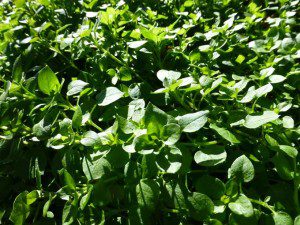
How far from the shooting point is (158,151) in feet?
2.70

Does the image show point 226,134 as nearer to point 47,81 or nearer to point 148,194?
point 148,194

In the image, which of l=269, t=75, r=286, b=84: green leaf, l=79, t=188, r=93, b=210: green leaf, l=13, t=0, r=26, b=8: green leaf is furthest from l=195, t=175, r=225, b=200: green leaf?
l=13, t=0, r=26, b=8: green leaf

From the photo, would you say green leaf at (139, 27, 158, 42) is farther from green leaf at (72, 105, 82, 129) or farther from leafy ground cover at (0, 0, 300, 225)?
green leaf at (72, 105, 82, 129)

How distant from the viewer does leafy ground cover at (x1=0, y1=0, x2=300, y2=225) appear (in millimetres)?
833

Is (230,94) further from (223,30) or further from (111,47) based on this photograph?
(111,47)

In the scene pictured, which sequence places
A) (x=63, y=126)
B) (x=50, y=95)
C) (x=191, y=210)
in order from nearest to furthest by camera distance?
(x=191, y=210)
(x=63, y=126)
(x=50, y=95)

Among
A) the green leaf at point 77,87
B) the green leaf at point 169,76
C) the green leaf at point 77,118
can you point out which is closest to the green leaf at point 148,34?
the green leaf at point 169,76

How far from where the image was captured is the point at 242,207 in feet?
2.57

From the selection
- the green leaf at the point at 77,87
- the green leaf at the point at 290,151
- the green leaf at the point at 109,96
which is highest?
the green leaf at the point at 77,87

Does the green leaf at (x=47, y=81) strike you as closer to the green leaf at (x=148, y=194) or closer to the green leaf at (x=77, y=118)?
the green leaf at (x=77, y=118)

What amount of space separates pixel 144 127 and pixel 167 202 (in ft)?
0.78

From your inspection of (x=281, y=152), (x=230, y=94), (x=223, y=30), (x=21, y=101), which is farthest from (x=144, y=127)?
(x=223, y=30)

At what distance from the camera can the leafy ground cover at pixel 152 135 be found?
83 cm

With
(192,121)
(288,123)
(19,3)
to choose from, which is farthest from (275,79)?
(19,3)
